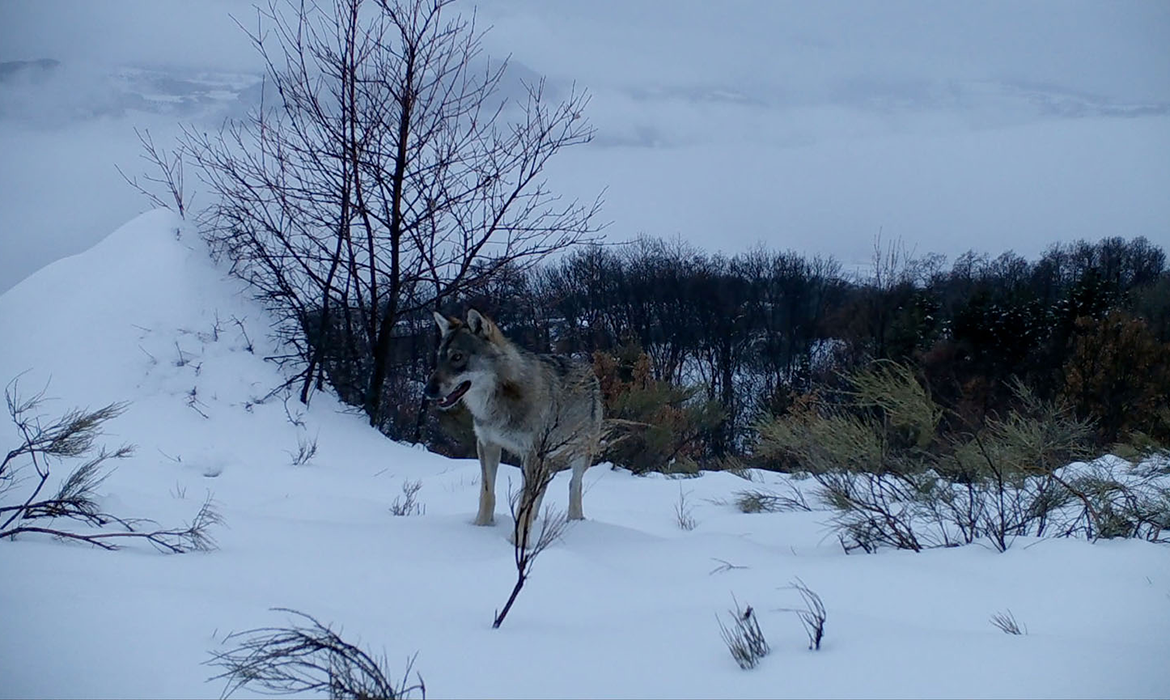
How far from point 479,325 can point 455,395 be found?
0.62 m

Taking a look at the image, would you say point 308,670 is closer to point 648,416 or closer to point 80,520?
point 80,520

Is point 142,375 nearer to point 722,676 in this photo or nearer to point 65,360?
point 65,360

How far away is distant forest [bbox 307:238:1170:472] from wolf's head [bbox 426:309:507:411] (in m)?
8.64

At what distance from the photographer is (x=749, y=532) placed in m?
6.95

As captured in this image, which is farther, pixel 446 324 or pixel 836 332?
pixel 836 332

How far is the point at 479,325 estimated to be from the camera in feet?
23.5

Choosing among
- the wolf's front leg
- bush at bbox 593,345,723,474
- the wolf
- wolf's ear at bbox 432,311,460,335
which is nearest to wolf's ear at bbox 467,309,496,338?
the wolf

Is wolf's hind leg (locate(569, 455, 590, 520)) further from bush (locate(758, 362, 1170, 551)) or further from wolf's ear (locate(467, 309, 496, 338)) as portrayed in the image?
bush (locate(758, 362, 1170, 551))

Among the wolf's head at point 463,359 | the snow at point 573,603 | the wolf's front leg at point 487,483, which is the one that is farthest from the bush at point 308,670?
the wolf's head at point 463,359

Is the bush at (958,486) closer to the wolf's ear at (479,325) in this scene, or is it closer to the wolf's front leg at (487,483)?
the wolf's front leg at (487,483)

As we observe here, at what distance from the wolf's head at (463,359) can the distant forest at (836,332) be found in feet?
28.3

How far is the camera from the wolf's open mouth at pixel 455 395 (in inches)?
274

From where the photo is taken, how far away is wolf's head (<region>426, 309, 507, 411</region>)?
6926 mm

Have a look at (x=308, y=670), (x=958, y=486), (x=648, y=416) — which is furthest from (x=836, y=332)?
(x=308, y=670)
